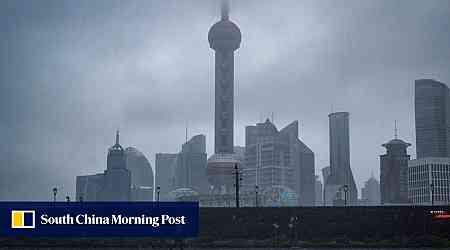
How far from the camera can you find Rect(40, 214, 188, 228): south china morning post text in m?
48.8

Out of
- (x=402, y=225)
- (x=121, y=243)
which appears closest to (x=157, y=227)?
(x=121, y=243)

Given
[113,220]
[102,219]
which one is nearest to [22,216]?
[102,219]

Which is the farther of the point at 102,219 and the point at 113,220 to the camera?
the point at 113,220

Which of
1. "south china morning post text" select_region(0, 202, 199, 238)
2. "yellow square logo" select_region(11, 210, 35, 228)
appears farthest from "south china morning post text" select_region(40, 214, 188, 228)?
"yellow square logo" select_region(11, 210, 35, 228)

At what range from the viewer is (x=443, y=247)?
3268 inches

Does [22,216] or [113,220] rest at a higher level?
[22,216]

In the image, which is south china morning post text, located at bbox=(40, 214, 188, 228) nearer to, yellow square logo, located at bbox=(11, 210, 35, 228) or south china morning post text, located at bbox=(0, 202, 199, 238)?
south china morning post text, located at bbox=(0, 202, 199, 238)

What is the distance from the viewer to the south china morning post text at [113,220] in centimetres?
4875

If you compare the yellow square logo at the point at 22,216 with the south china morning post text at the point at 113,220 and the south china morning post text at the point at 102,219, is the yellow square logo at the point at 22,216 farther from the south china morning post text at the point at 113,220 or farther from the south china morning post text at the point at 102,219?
the south china morning post text at the point at 113,220

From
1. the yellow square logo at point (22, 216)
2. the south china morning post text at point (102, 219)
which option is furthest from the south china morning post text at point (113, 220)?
the yellow square logo at point (22, 216)

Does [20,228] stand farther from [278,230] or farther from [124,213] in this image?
[278,230]

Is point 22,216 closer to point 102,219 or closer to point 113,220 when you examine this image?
point 102,219

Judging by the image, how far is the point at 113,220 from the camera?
49.0m

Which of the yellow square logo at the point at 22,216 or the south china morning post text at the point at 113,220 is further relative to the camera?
the yellow square logo at the point at 22,216
